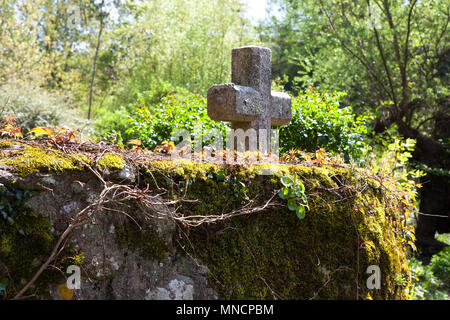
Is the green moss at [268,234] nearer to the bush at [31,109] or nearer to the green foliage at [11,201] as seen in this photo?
the green foliage at [11,201]

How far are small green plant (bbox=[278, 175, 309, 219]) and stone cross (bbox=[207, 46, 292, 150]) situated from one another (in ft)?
3.74

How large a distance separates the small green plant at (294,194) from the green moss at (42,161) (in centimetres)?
129

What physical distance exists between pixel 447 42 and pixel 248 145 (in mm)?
8177

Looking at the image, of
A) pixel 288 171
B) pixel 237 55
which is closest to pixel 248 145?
pixel 237 55

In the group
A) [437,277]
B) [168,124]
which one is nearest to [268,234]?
[168,124]

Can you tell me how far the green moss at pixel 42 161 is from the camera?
2.00 meters

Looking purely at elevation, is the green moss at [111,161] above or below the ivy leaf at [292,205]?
above

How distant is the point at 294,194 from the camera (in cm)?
288

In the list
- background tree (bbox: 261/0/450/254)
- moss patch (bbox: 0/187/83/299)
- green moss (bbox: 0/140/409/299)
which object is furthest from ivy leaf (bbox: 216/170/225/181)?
background tree (bbox: 261/0/450/254)

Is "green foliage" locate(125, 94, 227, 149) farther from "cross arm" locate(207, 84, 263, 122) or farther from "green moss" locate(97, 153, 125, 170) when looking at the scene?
"green moss" locate(97, 153, 125, 170)

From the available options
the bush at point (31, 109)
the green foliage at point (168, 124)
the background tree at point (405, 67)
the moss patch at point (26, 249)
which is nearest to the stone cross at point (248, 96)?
the green foliage at point (168, 124)

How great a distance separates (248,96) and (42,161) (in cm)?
223

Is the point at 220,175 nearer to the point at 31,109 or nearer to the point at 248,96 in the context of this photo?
the point at 248,96

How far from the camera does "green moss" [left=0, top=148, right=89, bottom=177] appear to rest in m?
2.00
